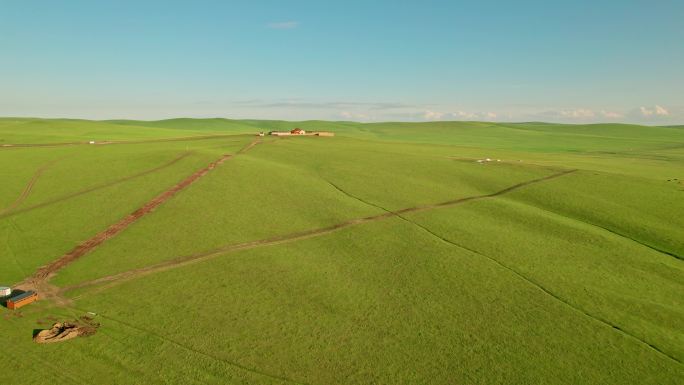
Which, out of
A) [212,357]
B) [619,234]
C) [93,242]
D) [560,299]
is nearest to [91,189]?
[93,242]

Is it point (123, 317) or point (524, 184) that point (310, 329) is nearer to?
point (123, 317)

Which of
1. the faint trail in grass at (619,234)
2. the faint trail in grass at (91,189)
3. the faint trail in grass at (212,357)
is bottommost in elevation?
the faint trail in grass at (212,357)

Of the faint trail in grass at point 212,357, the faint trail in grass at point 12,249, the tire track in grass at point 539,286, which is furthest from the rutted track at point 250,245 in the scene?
the faint trail in grass at point 12,249

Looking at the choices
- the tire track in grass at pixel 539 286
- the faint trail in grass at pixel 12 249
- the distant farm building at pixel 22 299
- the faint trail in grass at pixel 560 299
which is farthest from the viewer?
the faint trail in grass at pixel 12 249

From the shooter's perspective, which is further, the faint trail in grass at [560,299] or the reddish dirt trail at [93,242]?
the reddish dirt trail at [93,242]

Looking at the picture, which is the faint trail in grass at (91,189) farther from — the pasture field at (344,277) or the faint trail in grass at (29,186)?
the faint trail in grass at (29,186)

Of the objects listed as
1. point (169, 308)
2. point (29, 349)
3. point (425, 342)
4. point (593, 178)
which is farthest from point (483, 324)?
point (593, 178)

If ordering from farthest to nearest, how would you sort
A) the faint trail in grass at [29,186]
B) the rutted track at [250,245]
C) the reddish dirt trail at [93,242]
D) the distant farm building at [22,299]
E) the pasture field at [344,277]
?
1. the faint trail in grass at [29,186]
2. the rutted track at [250,245]
3. the reddish dirt trail at [93,242]
4. the distant farm building at [22,299]
5. the pasture field at [344,277]
